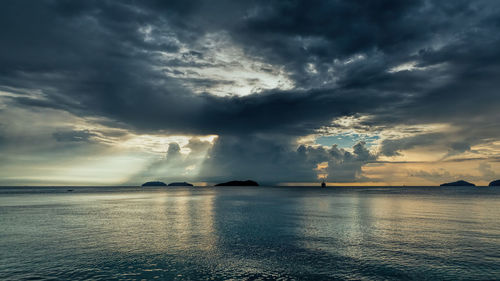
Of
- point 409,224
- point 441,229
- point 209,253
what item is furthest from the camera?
point 409,224

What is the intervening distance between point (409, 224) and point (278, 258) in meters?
35.6

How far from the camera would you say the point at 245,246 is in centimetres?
3472

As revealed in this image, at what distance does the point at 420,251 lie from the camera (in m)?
32.1

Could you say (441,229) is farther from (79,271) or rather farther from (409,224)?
(79,271)

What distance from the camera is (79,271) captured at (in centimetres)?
2556

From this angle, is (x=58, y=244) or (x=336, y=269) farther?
(x=58, y=244)

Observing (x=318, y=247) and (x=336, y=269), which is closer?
(x=336, y=269)

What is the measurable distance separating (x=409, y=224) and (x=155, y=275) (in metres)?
47.2

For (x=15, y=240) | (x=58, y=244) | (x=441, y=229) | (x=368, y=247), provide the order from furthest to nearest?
(x=441, y=229), (x=15, y=240), (x=58, y=244), (x=368, y=247)

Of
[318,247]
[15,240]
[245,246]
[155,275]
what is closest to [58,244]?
[15,240]

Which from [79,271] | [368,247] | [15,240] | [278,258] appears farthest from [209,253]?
[15,240]

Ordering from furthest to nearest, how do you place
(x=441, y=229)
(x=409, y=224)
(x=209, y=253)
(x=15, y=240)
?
(x=409, y=224), (x=441, y=229), (x=15, y=240), (x=209, y=253)

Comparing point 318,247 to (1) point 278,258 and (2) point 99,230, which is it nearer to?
(1) point 278,258

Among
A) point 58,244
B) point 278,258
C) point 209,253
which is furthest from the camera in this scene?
point 58,244
